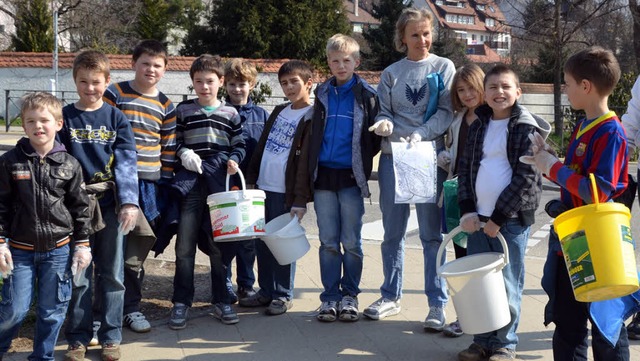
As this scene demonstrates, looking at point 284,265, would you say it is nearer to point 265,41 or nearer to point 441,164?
point 441,164

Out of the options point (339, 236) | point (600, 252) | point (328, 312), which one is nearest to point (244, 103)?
point (339, 236)

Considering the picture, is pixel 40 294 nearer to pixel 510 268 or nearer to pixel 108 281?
pixel 108 281

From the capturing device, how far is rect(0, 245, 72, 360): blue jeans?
395cm

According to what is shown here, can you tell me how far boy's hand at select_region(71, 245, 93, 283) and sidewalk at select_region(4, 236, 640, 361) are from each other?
27.7 inches

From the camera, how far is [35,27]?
29.0 meters

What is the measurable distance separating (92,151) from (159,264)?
2596 mm

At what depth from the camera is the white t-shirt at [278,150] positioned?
5285 mm

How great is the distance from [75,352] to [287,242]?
1.55 metres

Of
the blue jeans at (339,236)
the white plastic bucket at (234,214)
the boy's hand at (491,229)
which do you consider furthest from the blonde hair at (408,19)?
the boy's hand at (491,229)

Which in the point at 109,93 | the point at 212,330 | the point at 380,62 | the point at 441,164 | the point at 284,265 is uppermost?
the point at 380,62

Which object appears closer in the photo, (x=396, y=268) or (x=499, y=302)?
(x=499, y=302)

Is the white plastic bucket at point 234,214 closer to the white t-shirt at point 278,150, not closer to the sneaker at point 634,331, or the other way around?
→ the white t-shirt at point 278,150

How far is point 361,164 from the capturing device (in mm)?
5012

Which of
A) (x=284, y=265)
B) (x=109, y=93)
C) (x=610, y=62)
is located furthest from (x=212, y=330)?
(x=610, y=62)
